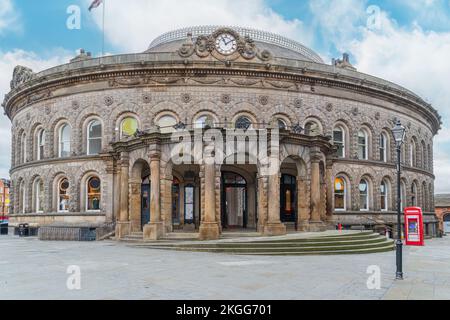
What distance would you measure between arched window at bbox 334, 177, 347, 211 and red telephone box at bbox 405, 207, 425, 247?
21.1 feet

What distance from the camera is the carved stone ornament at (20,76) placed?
32394 mm

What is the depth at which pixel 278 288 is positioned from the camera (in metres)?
10.2

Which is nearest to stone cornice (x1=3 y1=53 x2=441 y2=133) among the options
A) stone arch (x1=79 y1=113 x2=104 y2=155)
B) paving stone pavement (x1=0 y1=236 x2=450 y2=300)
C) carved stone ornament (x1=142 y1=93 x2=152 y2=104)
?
carved stone ornament (x1=142 y1=93 x2=152 y2=104)

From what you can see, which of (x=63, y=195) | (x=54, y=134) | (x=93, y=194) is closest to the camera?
(x=93, y=194)

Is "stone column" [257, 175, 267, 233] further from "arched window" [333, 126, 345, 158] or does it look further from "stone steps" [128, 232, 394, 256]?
"arched window" [333, 126, 345, 158]

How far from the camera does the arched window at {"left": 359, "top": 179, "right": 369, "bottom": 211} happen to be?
3194 cm

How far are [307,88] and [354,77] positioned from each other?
3881 mm

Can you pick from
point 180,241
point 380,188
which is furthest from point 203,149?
point 380,188

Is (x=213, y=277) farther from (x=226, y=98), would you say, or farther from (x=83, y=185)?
(x=83, y=185)

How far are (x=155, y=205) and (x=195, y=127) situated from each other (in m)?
6.92

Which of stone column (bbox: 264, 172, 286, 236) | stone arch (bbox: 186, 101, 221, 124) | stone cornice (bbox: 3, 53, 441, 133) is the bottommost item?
stone column (bbox: 264, 172, 286, 236)

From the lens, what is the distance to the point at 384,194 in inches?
1314

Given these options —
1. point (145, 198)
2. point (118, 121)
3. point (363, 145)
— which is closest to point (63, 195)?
point (145, 198)
